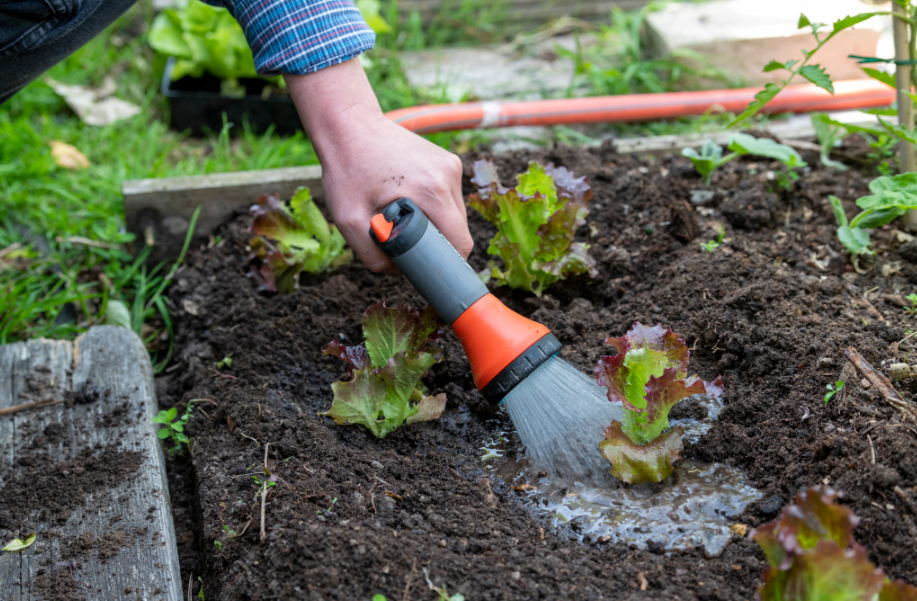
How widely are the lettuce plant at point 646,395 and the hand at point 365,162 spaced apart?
505mm

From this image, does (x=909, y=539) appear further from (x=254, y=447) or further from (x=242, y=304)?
(x=242, y=304)

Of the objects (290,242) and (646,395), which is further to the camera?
(290,242)

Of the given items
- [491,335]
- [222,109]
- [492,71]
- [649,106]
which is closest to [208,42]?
[222,109]

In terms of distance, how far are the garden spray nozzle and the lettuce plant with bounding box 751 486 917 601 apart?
0.66 m

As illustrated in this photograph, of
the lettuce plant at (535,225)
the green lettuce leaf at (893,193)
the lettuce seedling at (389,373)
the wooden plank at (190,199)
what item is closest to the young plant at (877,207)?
the green lettuce leaf at (893,193)

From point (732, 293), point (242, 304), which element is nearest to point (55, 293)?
point (242, 304)

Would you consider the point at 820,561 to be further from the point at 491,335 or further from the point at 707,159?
the point at 707,159

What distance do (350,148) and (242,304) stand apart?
0.81m

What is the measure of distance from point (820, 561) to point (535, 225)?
127cm

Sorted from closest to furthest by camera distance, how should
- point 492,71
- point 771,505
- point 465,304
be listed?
1. point 771,505
2. point 465,304
3. point 492,71

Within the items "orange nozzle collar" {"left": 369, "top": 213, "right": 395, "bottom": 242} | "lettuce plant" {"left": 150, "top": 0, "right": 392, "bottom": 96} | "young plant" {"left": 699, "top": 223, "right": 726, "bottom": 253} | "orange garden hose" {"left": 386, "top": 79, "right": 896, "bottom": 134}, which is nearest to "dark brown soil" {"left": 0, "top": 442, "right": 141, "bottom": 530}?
"orange nozzle collar" {"left": 369, "top": 213, "right": 395, "bottom": 242}

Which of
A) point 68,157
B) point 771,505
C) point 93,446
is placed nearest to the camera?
point 771,505

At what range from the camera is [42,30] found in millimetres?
1887

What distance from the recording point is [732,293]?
196 centimetres
